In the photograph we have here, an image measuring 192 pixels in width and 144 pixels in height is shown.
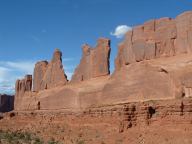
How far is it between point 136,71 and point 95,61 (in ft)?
32.2

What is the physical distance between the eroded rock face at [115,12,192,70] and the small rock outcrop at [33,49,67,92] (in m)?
13.5

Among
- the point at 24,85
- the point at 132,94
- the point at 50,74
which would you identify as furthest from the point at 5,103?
the point at 132,94

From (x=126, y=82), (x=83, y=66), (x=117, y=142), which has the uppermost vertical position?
(x=83, y=66)

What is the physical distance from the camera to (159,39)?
31625mm

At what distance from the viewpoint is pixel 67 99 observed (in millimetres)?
41312

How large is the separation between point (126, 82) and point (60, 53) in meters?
17.6

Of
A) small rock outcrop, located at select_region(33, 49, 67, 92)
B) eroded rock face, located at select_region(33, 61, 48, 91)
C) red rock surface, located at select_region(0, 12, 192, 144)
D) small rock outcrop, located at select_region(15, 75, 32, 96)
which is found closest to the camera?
red rock surface, located at select_region(0, 12, 192, 144)

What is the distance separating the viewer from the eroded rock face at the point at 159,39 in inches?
1163

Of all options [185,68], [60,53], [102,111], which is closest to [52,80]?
[60,53]

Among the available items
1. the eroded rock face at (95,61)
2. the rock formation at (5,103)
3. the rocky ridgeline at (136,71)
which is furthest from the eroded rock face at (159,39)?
the rock formation at (5,103)

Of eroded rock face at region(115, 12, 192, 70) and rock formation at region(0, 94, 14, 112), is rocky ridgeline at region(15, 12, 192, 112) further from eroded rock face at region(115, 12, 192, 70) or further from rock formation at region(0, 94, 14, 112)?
rock formation at region(0, 94, 14, 112)

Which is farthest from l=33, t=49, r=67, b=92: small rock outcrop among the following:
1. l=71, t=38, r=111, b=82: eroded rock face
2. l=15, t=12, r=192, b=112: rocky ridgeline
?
l=71, t=38, r=111, b=82: eroded rock face

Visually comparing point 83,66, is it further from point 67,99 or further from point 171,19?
point 171,19

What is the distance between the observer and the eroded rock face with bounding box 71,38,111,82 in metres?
40.0
